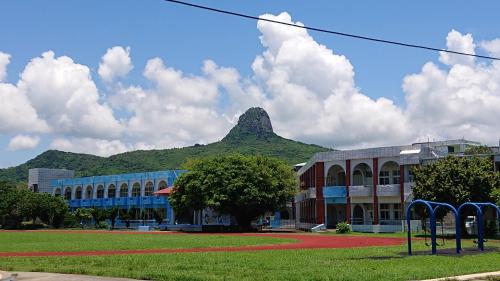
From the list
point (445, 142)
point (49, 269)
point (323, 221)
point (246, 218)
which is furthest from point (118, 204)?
point (49, 269)

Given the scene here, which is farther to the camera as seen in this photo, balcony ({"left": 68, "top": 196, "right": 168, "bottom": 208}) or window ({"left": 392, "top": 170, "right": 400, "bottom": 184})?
balcony ({"left": 68, "top": 196, "right": 168, "bottom": 208})

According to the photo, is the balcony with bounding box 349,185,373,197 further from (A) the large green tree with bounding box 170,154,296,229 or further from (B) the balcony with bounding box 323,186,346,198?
(A) the large green tree with bounding box 170,154,296,229

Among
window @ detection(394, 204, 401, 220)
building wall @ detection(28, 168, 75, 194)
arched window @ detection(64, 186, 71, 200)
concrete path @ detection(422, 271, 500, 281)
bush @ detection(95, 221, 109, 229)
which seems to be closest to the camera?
concrete path @ detection(422, 271, 500, 281)

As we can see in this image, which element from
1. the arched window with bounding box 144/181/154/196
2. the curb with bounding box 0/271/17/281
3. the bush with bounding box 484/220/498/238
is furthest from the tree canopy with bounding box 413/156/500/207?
the arched window with bounding box 144/181/154/196

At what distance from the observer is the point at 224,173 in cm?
6072

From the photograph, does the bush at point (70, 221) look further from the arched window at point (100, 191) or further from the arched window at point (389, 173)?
the arched window at point (389, 173)

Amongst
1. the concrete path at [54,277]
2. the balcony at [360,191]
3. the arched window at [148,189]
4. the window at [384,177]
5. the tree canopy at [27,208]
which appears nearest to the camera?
the concrete path at [54,277]

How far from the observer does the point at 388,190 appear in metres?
58.3

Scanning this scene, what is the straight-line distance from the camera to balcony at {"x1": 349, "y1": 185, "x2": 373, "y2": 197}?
60.1 meters

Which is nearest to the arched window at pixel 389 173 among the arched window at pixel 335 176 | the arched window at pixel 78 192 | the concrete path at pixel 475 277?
the arched window at pixel 335 176

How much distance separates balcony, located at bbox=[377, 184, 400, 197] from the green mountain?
72.3 m

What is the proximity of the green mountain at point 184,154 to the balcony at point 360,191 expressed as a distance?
70.4 meters

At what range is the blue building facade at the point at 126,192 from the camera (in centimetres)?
8375

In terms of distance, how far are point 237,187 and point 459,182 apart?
2496 cm
